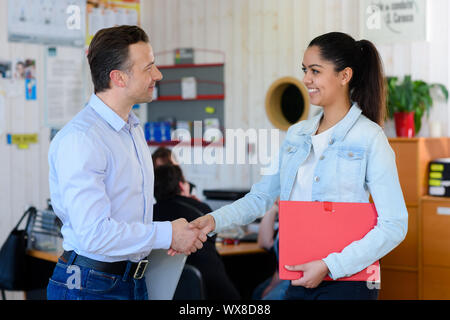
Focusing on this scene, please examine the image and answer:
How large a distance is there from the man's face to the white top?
487mm

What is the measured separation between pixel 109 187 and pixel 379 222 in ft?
2.33

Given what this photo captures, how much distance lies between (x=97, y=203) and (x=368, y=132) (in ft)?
2.37

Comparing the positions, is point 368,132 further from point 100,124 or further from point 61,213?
point 61,213

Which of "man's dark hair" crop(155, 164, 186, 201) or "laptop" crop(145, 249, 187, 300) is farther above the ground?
"man's dark hair" crop(155, 164, 186, 201)

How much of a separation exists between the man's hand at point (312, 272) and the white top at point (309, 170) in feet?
0.57

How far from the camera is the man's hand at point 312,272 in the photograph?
1.57 metres

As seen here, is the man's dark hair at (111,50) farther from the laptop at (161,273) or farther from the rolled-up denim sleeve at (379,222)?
the rolled-up denim sleeve at (379,222)

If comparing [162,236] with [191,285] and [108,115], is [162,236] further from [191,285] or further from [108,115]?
[191,285]

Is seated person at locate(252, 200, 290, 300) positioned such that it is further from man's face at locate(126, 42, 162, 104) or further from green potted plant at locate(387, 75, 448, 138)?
man's face at locate(126, 42, 162, 104)

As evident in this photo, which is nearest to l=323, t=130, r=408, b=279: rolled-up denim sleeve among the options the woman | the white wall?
the woman

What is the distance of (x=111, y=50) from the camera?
5.68ft

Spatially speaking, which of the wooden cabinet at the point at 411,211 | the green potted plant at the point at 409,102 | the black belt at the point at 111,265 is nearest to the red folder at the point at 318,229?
the black belt at the point at 111,265

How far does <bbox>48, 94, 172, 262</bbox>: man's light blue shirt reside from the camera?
5.27ft
